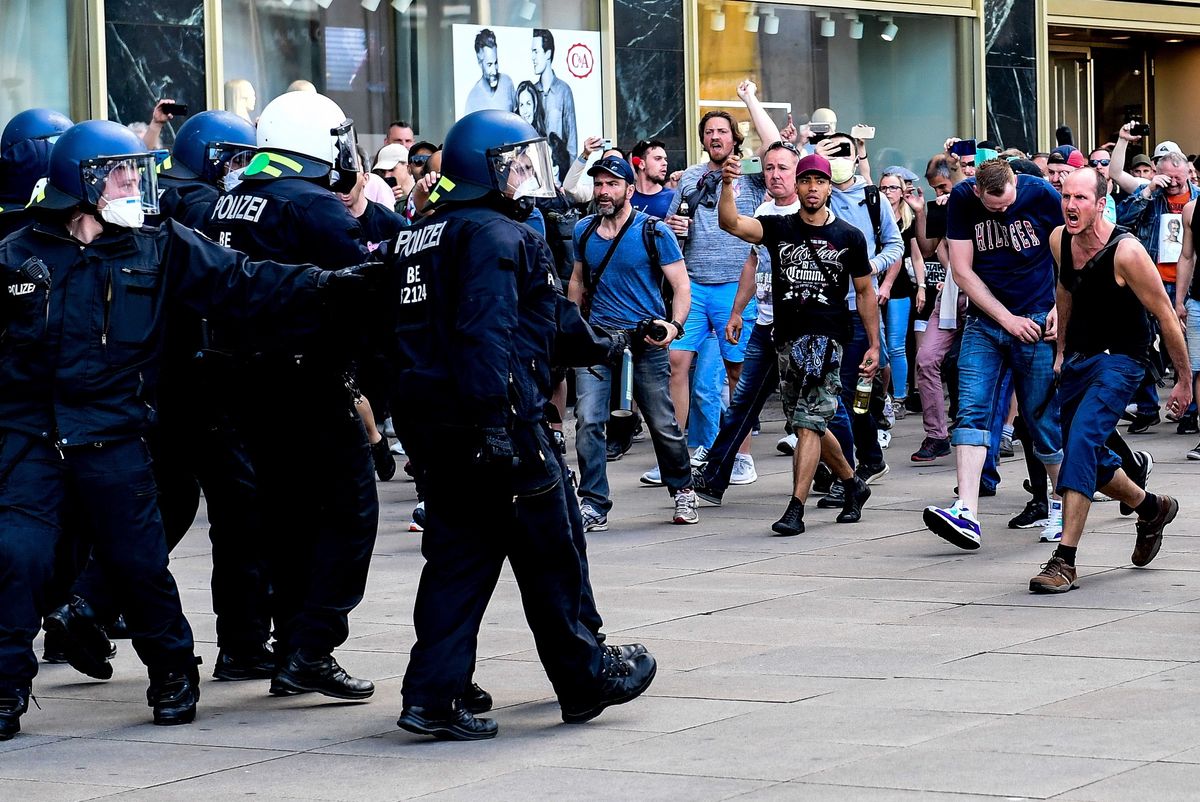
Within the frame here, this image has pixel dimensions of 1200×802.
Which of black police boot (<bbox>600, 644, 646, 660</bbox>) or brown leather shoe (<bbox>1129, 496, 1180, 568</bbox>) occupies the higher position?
black police boot (<bbox>600, 644, 646, 660</bbox>)

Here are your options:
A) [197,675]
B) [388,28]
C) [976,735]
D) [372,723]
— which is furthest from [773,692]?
[388,28]

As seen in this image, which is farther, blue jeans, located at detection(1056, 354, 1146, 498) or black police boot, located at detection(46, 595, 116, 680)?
blue jeans, located at detection(1056, 354, 1146, 498)

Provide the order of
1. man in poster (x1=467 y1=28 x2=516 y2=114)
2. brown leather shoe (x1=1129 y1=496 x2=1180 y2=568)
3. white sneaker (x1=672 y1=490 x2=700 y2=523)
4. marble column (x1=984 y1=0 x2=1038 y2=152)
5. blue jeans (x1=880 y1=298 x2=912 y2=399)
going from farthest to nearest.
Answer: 1. marble column (x1=984 y1=0 x2=1038 y2=152)
2. man in poster (x1=467 y1=28 x2=516 y2=114)
3. blue jeans (x1=880 y1=298 x2=912 y2=399)
4. white sneaker (x1=672 y1=490 x2=700 y2=523)
5. brown leather shoe (x1=1129 y1=496 x2=1180 y2=568)

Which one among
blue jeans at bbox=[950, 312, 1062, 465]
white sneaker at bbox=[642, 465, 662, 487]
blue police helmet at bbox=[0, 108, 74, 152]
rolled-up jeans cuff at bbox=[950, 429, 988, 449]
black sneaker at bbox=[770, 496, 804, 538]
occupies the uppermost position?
blue police helmet at bbox=[0, 108, 74, 152]

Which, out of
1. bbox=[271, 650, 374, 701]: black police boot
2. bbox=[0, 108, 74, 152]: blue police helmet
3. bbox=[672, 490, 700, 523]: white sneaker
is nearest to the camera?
bbox=[271, 650, 374, 701]: black police boot

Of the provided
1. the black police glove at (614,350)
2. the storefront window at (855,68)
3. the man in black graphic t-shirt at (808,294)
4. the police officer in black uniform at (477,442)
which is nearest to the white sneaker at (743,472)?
the man in black graphic t-shirt at (808,294)

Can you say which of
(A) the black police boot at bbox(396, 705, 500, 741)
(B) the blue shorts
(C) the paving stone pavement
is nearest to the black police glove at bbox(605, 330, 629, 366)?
(C) the paving stone pavement

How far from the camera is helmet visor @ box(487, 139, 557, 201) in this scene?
595cm

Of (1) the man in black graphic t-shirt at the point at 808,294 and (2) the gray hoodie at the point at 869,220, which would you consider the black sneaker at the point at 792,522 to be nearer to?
(1) the man in black graphic t-shirt at the point at 808,294

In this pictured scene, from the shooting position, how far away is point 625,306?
10.6m

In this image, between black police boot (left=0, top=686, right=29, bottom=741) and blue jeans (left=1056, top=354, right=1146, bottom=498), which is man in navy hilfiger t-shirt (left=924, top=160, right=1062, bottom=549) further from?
black police boot (left=0, top=686, right=29, bottom=741)

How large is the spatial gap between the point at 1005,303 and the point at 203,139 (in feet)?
13.1

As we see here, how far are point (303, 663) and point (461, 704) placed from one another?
2.31ft

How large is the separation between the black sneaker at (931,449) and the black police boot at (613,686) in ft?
22.6
